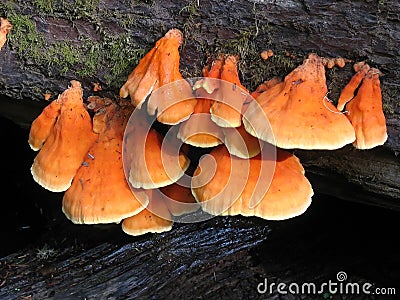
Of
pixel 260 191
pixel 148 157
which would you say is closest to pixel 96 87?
pixel 148 157

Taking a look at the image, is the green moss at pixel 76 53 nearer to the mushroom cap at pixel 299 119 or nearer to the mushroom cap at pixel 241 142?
the mushroom cap at pixel 241 142

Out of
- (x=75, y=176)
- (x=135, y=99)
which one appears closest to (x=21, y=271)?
(x=75, y=176)

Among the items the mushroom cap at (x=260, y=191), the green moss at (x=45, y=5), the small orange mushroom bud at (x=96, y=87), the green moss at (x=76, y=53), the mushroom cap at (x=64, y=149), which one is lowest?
the mushroom cap at (x=260, y=191)

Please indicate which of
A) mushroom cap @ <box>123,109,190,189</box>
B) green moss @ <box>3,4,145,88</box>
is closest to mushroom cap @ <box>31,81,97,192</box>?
mushroom cap @ <box>123,109,190,189</box>

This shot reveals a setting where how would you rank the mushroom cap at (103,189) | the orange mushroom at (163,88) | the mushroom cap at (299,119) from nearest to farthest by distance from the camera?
the mushroom cap at (299,119)
the orange mushroom at (163,88)
the mushroom cap at (103,189)

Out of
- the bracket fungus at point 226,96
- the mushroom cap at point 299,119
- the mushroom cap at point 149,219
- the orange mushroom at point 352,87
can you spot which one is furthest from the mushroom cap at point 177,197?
the orange mushroom at point 352,87

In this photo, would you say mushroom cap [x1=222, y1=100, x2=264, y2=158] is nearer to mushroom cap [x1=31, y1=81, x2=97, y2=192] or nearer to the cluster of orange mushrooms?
the cluster of orange mushrooms
